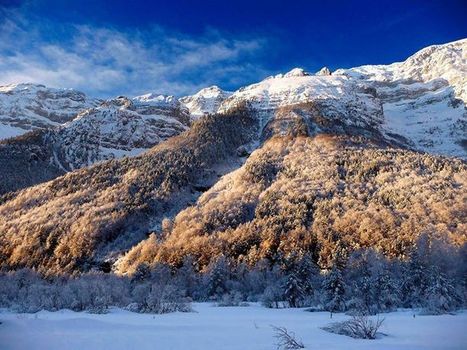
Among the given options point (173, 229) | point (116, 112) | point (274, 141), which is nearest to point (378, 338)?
point (173, 229)

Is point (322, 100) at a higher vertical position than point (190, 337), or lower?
higher

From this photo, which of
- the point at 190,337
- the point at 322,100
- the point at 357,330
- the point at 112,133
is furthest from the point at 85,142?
the point at 357,330

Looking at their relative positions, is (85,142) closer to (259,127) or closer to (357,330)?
(259,127)

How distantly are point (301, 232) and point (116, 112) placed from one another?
4854 inches

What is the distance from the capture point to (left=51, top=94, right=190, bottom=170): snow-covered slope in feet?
509

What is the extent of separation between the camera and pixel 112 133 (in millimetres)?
167875

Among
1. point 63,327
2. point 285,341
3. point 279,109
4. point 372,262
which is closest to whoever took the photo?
point 285,341

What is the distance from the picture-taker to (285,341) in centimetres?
1548

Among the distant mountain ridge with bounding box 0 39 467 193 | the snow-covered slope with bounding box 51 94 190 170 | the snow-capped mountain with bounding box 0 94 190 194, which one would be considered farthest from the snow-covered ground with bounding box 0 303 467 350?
the snow-covered slope with bounding box 51 94 190 170

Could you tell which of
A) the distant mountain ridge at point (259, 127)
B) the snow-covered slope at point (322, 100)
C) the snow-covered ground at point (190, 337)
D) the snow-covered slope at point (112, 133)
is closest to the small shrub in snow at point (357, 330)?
the snow-covered ground at point (190, 337)

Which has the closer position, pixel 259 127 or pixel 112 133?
pixel 259 127

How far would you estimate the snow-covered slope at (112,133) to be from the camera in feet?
509

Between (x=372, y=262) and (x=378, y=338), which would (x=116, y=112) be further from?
(x=378, y=338)

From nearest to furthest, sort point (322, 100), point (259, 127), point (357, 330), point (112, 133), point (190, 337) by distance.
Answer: point (190, 337)
point (357, 330)
point (259, 127)
point (322, 100)
point (112, 133)
